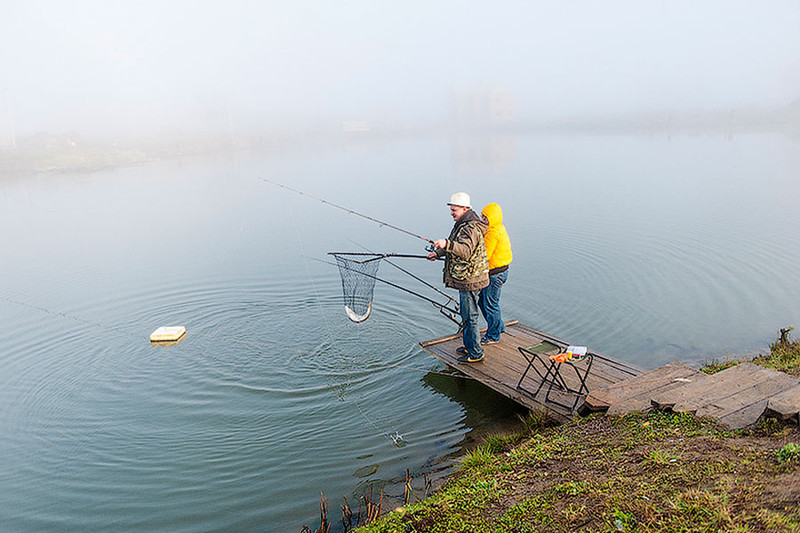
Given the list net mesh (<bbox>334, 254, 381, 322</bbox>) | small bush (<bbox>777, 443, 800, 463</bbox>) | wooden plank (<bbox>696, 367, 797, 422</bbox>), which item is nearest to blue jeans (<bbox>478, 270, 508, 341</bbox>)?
net mesh (<bbox>334, 254, 381, 322</bbox>)

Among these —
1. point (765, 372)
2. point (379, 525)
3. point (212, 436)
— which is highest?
point (765, 372)

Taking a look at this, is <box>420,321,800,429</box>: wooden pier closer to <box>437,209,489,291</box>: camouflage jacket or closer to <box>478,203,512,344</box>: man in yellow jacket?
<box>478,203,512,344</box>: man in yellow jacket

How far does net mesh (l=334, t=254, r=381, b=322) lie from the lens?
9.43 meters

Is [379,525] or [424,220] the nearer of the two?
[379,525]

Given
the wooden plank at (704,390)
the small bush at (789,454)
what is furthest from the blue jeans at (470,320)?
the small bush at (789,454)

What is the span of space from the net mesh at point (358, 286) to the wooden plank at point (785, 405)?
590cm

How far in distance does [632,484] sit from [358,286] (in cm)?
589

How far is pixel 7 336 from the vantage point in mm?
11867

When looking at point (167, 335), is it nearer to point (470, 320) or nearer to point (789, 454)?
point (470, 320)

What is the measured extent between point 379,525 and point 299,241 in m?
15.8

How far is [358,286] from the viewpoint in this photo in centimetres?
956

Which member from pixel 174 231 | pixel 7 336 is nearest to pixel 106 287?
pixel 7 336

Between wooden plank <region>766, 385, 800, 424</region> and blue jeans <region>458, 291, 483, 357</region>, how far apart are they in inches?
155

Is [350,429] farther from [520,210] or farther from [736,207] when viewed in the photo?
[736,207]
